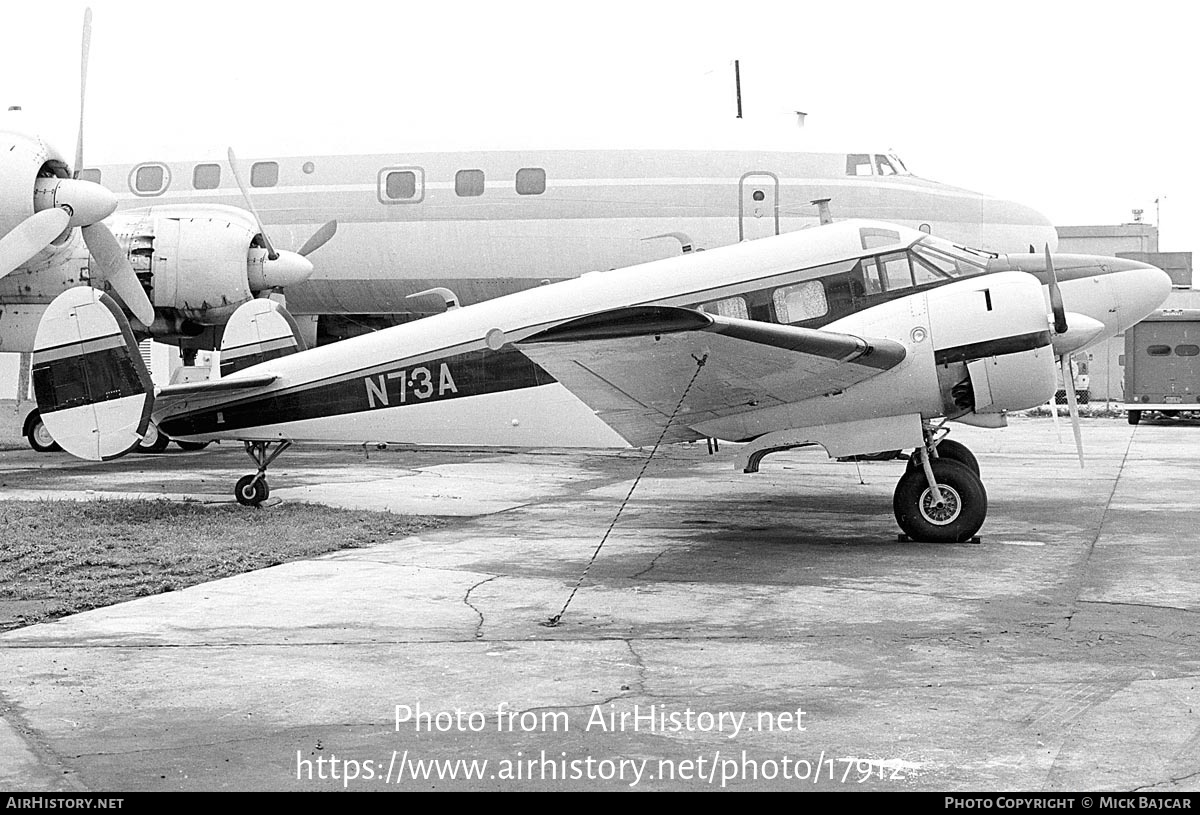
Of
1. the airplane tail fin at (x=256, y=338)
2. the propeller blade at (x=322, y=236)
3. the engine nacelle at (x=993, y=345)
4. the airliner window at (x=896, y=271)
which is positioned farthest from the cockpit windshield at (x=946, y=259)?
the propeller blade at (x=322, y=236)

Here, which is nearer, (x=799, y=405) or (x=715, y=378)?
(x=715, y=378)

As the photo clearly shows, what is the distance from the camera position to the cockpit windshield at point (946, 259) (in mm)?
11492

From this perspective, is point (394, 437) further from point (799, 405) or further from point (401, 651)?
point (401, 651)

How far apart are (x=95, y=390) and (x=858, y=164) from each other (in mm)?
12698

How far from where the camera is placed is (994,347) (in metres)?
10.8

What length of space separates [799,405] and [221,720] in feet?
22.4

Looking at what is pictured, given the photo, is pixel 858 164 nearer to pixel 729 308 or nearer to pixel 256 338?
pixel 729 308

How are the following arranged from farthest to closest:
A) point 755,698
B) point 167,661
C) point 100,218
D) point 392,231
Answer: point 392,231
point 100,218
point 167,661
point 755,698

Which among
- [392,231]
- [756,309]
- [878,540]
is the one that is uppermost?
[392,231]

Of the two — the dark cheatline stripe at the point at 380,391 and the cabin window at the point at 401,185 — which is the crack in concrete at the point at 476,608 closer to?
the dark cheatline stripe at the point at 380,391

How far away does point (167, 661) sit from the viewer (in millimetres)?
6562

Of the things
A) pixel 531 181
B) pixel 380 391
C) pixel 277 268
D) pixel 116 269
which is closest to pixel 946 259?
pixel 380 391

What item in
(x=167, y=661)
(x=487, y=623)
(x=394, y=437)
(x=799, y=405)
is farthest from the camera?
(x=394, y=437)

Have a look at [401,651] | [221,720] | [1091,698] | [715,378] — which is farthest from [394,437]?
[1091,698]
